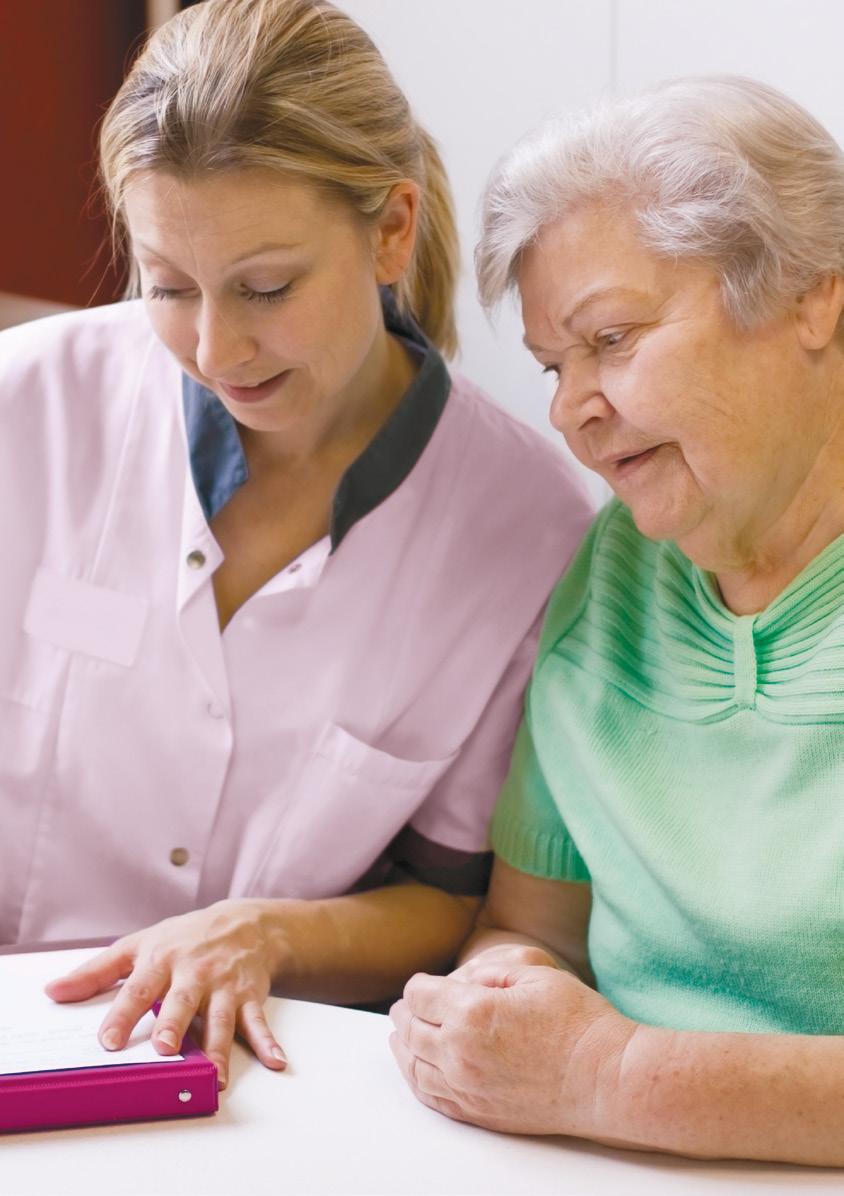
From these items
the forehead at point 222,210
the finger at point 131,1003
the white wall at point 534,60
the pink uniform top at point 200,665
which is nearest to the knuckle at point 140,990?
the finger at point 131,1003

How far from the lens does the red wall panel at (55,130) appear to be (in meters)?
2.48

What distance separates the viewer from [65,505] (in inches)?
65.2

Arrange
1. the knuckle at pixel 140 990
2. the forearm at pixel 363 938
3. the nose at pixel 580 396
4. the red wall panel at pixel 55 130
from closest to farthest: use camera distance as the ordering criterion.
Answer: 1. the knuckle at pixel 140 990
2. the nose at pixel 580 396
3. the forearm at pixel 363 938
4. the red wall panel at pixel 55 130

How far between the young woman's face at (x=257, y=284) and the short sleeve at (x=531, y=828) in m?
0.44

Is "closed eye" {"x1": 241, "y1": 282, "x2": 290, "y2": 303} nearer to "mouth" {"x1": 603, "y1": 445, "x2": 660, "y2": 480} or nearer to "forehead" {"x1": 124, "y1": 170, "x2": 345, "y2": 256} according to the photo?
"forehead" {"x1": 124, "y1": 170, "x2": 345, "y2": 256}

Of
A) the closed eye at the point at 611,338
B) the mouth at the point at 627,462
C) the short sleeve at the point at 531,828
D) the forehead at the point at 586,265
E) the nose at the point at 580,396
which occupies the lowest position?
the short sleeve at the point at 531,828

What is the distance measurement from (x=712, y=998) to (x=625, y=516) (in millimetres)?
505

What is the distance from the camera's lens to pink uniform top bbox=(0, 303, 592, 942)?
1633 mm

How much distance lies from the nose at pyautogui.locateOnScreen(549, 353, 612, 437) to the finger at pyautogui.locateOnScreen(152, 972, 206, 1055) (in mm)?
599

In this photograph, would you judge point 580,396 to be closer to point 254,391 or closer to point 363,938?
point 254,391

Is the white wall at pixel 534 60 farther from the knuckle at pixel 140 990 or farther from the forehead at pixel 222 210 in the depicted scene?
the knuckle at pixel 140 990

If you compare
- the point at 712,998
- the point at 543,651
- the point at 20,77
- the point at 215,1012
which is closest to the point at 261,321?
the point at 543,651

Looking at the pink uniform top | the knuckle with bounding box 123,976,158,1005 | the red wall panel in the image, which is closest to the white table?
the knuckle with bounding box 123,976,158,1005

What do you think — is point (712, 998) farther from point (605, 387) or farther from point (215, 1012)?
point (605, 387)
